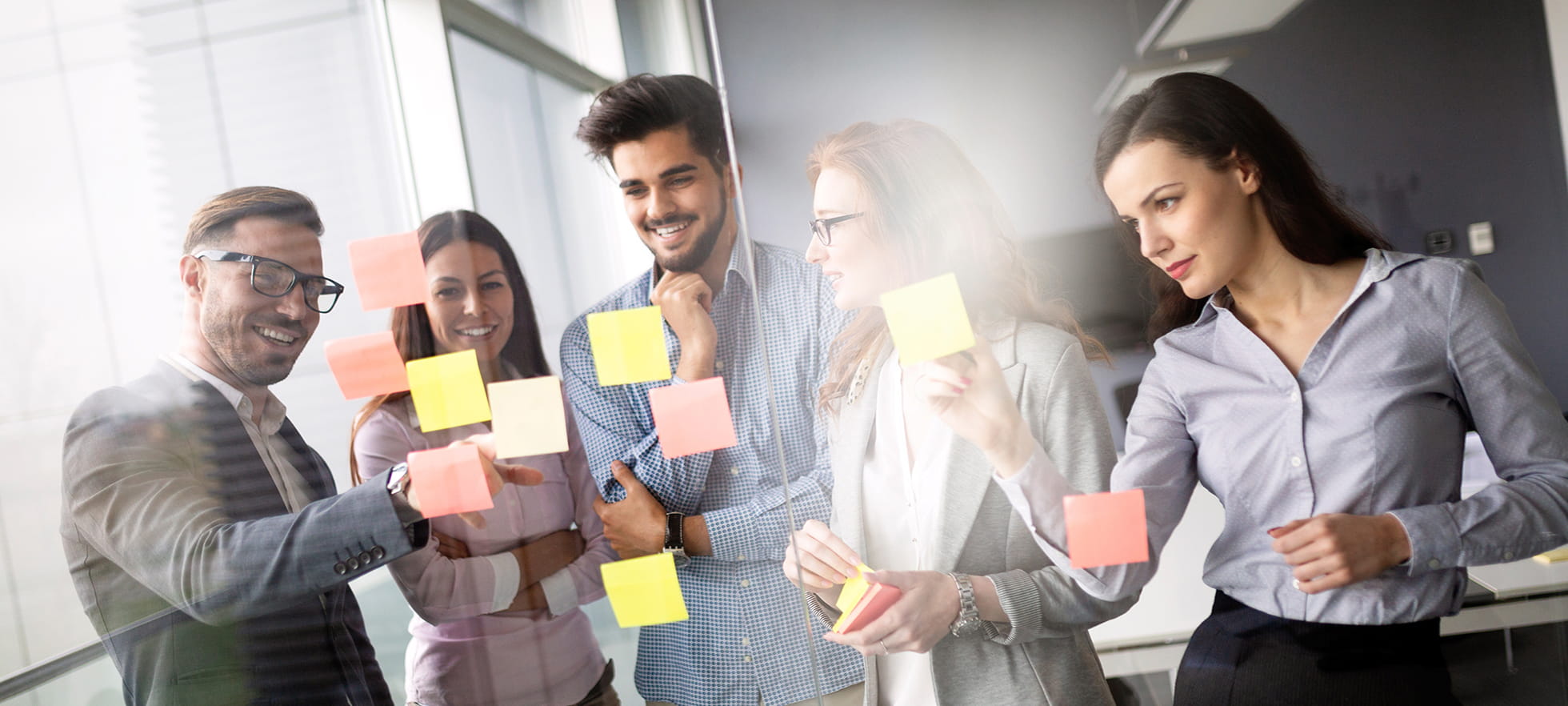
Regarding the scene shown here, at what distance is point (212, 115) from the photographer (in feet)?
4.69

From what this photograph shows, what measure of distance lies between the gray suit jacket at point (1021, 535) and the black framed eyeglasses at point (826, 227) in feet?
0.54

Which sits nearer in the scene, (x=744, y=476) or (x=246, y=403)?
(x=744, y=476)

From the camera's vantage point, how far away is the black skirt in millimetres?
1073

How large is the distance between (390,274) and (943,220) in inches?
33.4

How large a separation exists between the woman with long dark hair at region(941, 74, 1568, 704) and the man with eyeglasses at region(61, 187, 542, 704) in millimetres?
910

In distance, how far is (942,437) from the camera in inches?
43.8

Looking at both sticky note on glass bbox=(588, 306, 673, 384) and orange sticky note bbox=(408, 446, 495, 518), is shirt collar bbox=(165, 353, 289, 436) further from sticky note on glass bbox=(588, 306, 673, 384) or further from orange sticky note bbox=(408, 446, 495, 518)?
sticky note on glass bbox=(588, 306, 673, 384)

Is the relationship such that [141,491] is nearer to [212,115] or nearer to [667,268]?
[212,115]

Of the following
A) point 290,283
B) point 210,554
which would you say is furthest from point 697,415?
point 210,554

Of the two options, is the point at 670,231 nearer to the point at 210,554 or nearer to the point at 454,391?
the point at 454,391

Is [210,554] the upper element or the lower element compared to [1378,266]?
lower

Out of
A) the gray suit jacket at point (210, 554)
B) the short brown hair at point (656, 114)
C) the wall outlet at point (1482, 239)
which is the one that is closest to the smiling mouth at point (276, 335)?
the gray suit jacket at point (210, 554)

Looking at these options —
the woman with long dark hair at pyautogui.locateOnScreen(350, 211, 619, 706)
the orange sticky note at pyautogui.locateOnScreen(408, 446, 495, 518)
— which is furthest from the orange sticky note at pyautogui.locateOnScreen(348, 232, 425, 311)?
the orange sticky note at pyautogui.locateOnScreen(408, 446, 495, 518)

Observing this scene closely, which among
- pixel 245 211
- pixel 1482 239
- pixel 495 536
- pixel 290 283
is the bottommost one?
pixel 495 536
